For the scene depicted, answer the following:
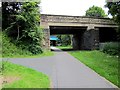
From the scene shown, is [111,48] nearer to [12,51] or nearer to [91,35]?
[91,35]

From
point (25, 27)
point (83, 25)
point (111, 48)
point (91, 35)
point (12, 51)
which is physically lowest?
point (12, 51)

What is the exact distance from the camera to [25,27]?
24047 mm

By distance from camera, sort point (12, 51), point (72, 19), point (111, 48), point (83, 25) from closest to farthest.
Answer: point (12, 51) → point (111, 48) → point (72, 19) → point (83, 25)

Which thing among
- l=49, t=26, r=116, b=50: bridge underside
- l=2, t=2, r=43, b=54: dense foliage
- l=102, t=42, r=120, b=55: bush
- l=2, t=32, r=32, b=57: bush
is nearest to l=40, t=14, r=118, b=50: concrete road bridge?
l=49, t=26, r=116, b=50: bridge underside

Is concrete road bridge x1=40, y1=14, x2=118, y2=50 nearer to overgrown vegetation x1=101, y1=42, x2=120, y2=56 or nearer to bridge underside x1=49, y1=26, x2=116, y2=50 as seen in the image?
bridge underside x1=49, y1=26, x2=116, y2=50

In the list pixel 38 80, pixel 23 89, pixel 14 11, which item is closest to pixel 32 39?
pixel 14 11

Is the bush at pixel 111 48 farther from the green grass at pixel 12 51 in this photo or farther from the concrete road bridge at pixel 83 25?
the green grass at pixel 12 51

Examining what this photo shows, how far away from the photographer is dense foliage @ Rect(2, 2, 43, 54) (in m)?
23.6

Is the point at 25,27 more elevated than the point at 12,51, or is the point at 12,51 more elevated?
the point at 25,27

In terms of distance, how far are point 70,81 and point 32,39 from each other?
1463 cm

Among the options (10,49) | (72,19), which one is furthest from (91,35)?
(10,49)

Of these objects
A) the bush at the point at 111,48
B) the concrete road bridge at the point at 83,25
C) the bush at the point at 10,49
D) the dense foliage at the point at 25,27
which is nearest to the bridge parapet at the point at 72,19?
the concrete road bridge at the point at 83,25

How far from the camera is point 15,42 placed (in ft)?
77.9

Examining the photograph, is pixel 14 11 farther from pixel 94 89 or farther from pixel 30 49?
pixel 94 89
